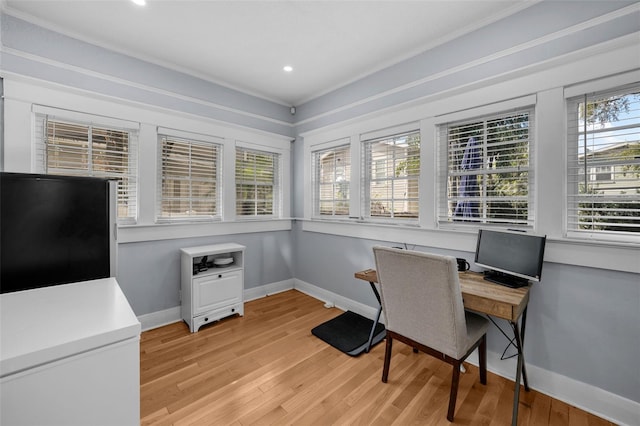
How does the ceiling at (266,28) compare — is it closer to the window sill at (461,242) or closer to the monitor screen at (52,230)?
the monitor screen at (52,230)

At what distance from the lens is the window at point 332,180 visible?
3400mm

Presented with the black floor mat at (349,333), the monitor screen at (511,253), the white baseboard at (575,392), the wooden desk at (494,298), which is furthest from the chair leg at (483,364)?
the black floor mat at (349,333)

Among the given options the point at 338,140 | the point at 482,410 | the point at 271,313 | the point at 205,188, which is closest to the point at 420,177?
the point at 338,140

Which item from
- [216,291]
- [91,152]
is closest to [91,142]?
[91,152]

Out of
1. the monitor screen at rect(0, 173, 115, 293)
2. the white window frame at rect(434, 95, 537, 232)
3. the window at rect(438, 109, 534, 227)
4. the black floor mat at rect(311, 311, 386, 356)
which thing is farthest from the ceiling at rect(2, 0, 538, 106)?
the black floor mat at rect(311, 311, 386, 356)

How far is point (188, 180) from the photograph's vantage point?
3078 millimetres

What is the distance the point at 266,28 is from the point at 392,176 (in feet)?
5.96

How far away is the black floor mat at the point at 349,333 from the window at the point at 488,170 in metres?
1.32

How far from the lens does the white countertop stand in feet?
2.41

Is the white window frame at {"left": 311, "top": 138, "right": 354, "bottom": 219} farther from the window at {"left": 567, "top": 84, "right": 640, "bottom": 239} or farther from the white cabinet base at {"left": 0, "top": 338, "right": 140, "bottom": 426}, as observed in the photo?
the white cabinet base at {"left": 0, "top": 338, "right": 140, "bottom": 426}

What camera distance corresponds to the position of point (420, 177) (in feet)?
8.39

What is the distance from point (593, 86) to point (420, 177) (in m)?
1.25

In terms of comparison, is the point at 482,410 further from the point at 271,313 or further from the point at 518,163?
the point at 271,313

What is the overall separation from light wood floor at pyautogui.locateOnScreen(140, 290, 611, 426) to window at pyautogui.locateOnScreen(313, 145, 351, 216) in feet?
5.24
